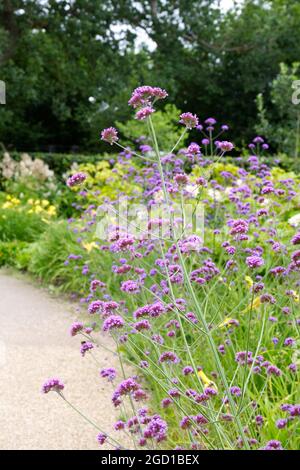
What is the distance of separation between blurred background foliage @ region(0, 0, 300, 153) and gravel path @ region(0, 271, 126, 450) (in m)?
6.13

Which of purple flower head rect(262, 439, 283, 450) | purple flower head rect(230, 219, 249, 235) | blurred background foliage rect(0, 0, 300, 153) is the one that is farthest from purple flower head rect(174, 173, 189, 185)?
blurred background foliage rect(0, 0, 300, 153)

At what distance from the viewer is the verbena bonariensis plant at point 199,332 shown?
6.37ft

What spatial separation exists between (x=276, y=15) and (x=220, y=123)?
5.04 metres

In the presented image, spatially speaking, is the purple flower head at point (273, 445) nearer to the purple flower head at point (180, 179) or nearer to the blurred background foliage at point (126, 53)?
the purple flower head at point (180, 179)

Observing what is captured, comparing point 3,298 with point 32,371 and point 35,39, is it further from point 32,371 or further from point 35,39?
point 35,39

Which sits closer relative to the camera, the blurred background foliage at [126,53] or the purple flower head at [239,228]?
the purple flower head at [239,228]

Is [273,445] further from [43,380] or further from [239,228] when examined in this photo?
[43,380]

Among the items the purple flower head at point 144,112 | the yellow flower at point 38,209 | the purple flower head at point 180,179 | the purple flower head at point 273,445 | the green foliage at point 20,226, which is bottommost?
the green foliage at point 20,226

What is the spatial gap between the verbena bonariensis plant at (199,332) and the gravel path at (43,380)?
0.16 m

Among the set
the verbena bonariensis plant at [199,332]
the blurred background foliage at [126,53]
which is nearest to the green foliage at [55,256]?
the verbena bonariensis plant at [199,332]

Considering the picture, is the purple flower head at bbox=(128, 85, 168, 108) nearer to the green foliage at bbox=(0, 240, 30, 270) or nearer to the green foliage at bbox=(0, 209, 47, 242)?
the green foliage at bbox=(0, 240, 30, 270)

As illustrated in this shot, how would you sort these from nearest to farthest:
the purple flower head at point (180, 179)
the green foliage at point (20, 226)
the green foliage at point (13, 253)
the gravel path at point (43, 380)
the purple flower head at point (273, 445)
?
the purple flower head at point (273, 445), the purple flower head at point (180, 179), the gravel path at point (43, 380), the green foliage at point (13, 253), the green foliage at point (20, 226)

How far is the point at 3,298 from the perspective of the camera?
546 cm

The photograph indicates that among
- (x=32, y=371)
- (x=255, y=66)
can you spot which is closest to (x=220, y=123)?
(x=255, y=66)
